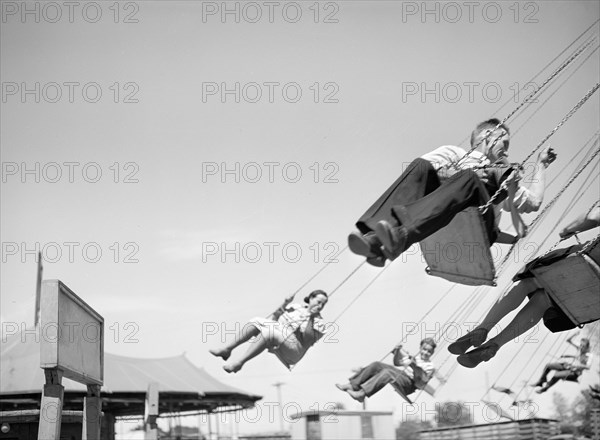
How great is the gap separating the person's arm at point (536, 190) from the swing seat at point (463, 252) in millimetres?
424

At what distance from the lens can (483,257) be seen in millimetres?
6219

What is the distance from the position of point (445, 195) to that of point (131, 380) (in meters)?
17.1

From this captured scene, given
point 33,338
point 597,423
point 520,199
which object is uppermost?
point 33,338

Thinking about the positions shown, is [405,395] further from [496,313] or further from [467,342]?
[467,342]

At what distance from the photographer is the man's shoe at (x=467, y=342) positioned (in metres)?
6.38

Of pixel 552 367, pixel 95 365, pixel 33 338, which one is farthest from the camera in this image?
pixel 33 338

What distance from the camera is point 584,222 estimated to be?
602cm

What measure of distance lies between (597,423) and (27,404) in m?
12.8

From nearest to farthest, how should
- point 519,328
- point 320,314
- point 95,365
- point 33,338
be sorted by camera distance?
point 95,365 → point 519,328 → point 320,314 → point 33,338

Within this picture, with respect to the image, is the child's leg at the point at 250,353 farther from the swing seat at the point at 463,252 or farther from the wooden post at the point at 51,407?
the wooden post at the point at 51,407

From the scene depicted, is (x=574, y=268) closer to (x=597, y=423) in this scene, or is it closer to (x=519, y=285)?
(x=519, y=285)

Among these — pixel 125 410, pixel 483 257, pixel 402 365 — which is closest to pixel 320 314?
pixel 402 365

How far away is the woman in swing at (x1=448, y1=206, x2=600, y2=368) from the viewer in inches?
251

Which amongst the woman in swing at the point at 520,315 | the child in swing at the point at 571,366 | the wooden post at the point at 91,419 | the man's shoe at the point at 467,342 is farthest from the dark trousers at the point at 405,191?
the child in swing at the point at 571,366
